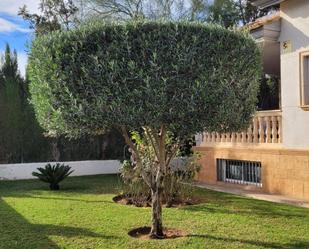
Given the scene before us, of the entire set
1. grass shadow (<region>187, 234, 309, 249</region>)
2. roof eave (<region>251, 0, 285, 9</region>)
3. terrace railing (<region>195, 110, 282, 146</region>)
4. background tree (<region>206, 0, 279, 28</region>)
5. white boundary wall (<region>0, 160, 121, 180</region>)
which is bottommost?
grass shadow (<region>187, 234, 309, 249</region>)

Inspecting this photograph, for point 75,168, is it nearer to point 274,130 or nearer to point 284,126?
point 274,130

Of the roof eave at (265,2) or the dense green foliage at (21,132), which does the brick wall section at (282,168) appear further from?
the dense green foliage at (21,132)

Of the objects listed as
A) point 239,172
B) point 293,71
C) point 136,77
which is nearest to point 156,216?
point 136,77

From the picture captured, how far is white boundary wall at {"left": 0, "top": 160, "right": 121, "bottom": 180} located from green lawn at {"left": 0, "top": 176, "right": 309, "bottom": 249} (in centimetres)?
538

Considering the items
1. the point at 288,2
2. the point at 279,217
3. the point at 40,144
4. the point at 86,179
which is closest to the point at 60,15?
the point at 40,144

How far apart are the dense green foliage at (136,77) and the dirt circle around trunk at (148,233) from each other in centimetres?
192

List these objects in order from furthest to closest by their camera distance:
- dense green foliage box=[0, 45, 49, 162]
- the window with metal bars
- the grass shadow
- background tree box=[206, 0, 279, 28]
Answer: background tree box=[206, 0, 279, 28] → dense green foliage box=[0, 45, 49, 162] → the window with metal bars → the grass shadow

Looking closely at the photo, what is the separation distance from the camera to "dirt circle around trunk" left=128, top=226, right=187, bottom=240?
7.26 m

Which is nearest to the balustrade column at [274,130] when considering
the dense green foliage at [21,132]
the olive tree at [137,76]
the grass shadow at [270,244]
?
the grass shadow at [270,244]

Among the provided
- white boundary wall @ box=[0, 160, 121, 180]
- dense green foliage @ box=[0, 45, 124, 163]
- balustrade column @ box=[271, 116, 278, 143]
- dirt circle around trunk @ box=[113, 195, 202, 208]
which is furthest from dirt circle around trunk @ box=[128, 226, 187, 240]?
dense green foliage @ box=[0, 45, 124, 163]

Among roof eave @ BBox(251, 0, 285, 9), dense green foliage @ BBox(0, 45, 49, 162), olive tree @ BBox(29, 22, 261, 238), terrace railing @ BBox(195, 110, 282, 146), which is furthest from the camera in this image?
dense green foliage @ BBox(0, 45, 49, 162)

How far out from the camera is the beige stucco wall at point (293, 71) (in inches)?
A: 430

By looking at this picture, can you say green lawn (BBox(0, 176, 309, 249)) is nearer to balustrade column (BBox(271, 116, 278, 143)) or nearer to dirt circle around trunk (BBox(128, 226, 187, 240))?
dirt circle around trunk (BBox(128, 226, 187, 240))

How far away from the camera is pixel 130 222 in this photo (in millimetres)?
8273
